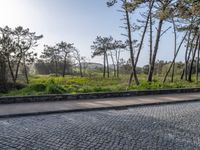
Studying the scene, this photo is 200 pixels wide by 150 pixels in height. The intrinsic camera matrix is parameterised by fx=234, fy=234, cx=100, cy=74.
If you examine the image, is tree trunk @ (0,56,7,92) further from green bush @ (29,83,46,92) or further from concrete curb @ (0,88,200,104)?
concrete curb @ (0,88,200,104)

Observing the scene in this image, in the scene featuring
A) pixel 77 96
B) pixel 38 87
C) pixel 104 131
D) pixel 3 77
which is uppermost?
pixel 3 77

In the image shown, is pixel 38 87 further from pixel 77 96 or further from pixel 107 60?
pixel 107 60

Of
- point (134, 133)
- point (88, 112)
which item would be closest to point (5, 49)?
point (88, 112)

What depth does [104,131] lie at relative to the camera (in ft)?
20.8

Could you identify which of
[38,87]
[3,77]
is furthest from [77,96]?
[3,77]

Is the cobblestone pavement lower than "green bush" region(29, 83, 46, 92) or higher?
Result: lower

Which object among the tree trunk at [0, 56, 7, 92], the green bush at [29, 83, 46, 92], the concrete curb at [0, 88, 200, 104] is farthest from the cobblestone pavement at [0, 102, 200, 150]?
the tree trunk at [0, 56, 7, 92]

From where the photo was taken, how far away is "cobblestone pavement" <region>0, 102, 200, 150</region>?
527cm

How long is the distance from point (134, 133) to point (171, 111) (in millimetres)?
3771

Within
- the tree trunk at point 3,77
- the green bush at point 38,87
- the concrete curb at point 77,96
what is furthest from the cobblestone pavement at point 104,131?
the tree trunk at point 3,77

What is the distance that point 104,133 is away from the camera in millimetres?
6148

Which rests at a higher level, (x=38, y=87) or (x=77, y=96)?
(x=38, y=87)

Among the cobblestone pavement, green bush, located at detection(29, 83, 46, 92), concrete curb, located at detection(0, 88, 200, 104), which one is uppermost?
green bush, located at detection(29, 83, 46, 92)

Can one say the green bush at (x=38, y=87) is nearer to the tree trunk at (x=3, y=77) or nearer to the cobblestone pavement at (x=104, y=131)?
the tree trunk at (x=3, y=77)
